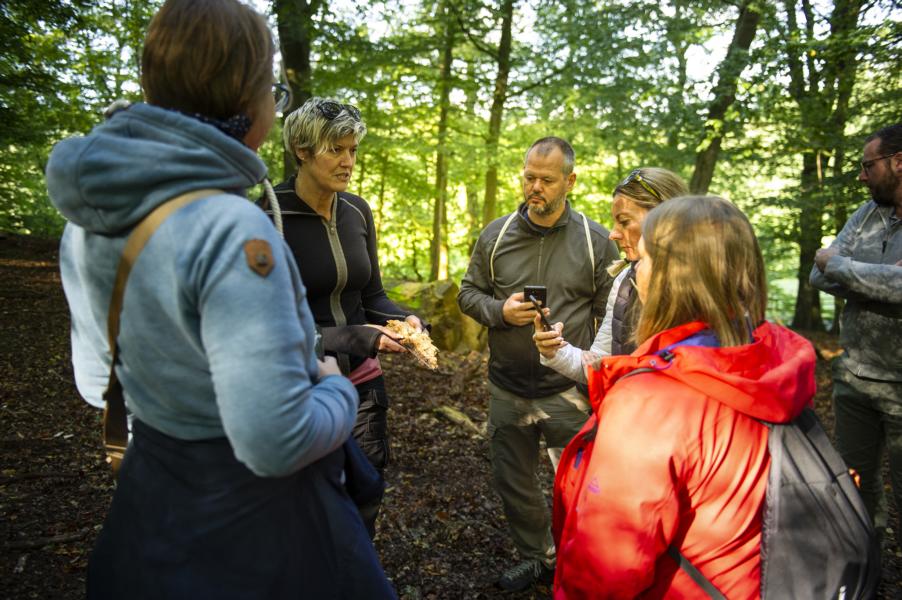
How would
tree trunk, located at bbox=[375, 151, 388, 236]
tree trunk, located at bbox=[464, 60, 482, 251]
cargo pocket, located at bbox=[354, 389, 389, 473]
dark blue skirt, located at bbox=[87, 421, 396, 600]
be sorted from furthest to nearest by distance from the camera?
tree trunk, located at bbox=[375, 151, 388, 236] → tree trunk, located at bbox=[464, 60, 482, 251] → cargo pocket, located at bbox=[354, 389, 389, 473] → dark blue skirt, located at bbox=[87, 421, 396, 600]

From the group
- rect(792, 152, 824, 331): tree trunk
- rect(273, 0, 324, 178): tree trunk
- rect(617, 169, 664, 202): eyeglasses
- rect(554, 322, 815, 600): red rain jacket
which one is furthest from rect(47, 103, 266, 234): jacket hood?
rect(792, 152, 824, 331): tree trunk

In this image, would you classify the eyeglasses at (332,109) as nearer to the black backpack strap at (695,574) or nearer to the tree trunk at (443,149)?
the black backpack strap at (695,574)

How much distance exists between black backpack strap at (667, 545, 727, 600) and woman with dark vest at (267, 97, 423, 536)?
1.42 m

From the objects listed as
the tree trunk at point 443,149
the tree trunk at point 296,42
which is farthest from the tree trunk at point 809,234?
the tree trunk at point 296,42

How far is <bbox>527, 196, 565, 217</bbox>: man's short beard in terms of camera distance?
351cm

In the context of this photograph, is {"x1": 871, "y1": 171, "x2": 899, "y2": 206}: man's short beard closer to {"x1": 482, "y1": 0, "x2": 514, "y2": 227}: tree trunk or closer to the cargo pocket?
the cargo pocket

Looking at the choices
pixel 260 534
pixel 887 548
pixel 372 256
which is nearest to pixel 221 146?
pixel 260 534

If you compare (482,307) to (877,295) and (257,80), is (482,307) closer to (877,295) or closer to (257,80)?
(877,295)

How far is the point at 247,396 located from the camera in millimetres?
1133

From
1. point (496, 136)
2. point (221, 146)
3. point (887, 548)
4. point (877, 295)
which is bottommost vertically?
point (887, 548)

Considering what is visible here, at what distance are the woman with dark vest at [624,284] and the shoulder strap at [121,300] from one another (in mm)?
1915

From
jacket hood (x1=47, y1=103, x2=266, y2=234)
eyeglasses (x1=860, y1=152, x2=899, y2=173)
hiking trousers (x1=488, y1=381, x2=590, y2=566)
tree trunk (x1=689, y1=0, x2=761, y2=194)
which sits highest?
tree trunk (x1=689, y1=0, x2=761, y2=194)

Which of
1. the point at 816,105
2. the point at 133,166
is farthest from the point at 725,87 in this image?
the point at 133,166

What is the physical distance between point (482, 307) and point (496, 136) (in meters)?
9.81
